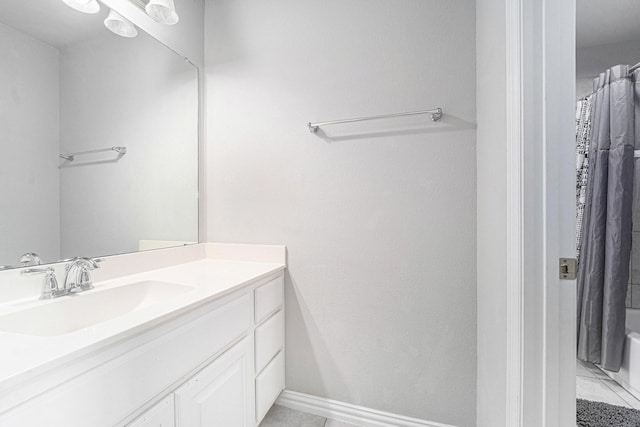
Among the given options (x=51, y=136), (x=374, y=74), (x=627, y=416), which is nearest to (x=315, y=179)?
(x=374, y=74)

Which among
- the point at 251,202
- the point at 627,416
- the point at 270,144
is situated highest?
the point at 270,144

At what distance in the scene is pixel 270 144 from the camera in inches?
61.6

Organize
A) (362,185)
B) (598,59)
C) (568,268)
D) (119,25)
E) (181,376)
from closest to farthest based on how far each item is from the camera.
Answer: (568,268), (181,376), (119,25), (362,185), (598,59)

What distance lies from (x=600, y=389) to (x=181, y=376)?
2.27 m

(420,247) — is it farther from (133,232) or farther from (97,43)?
(97,43)

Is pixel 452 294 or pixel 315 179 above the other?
pixel 315 179

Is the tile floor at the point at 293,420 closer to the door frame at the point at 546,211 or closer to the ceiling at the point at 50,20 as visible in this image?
the door frame at the point at 546,211

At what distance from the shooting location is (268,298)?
1354 mm

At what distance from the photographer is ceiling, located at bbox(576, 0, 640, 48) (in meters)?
1.71

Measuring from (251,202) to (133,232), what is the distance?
23.3 inches

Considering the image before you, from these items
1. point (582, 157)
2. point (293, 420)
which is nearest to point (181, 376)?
point (293, 420)

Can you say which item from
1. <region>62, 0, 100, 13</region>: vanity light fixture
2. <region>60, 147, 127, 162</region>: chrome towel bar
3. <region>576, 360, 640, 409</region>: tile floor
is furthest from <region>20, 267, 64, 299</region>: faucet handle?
<region>576, 360, 640, 409</region>: tile floor

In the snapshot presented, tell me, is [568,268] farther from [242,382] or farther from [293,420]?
[293,420]

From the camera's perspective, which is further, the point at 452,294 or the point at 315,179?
the point at 315,179
